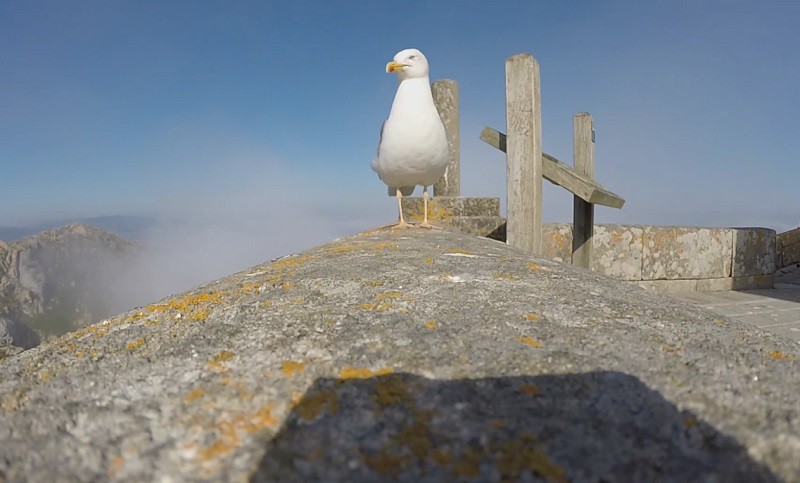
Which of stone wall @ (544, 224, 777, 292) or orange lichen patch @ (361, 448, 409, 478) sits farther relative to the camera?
stone wall @ (544, 224, 777, 292)

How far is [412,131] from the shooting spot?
146 inches

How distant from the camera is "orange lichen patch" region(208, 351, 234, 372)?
942mm

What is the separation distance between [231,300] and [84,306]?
134 meters

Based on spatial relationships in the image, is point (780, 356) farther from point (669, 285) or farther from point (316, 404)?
point (669, 285)

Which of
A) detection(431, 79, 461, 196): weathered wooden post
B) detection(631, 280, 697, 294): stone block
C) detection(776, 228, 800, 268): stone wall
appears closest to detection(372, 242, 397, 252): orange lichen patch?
detection(431, 79, 461, 196): weathered wooden post

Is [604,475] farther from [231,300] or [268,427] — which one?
[231,300]

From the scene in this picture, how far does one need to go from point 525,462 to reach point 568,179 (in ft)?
12.8

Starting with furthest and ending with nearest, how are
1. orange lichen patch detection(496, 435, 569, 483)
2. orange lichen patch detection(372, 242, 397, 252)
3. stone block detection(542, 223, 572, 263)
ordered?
stone block detection(542, 223, 572, 263), orange lichen patch detection(372, 242, 397, 252), orange lichen patch detection(496, 435, 569, 483)

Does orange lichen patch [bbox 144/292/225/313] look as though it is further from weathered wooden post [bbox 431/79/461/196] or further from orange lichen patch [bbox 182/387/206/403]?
weathered wooden post [bbox 431/79/461/196]

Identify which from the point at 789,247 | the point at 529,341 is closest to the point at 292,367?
the point at 529,341

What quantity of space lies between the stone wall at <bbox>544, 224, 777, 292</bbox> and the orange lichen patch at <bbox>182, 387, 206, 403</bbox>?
5175 mm

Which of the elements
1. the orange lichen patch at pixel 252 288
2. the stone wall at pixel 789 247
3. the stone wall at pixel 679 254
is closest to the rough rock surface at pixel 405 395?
the orange lichen patch at pixel 252 288

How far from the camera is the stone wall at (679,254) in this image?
226 inches

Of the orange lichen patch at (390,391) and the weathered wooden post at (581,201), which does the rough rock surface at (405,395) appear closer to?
the orange lichen patch at (390,391)
